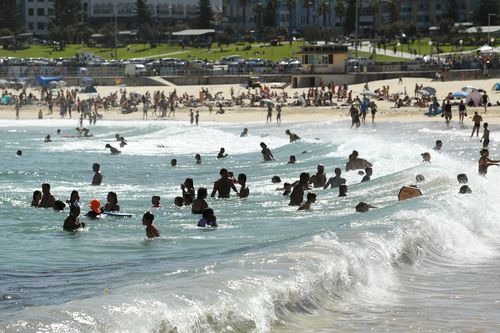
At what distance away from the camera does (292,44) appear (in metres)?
108

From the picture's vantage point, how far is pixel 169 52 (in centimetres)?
10869

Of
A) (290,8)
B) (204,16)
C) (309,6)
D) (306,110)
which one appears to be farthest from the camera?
(290,8)

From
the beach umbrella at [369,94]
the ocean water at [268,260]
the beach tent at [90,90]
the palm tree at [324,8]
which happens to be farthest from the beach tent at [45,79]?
the ocean water at [268,260]

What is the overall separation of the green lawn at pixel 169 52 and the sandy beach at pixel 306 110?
24.5 metres

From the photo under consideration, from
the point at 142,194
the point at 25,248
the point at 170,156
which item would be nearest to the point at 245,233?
the point at 25,248

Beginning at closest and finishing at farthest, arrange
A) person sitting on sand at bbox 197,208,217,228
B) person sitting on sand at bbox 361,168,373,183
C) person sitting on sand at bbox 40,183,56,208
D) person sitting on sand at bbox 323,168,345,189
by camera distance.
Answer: person sitting on sand at bbox 197,208,217,228 < person sitting on sand at bbox 40,183,56,208 < person sitting on sand at bbox 323,168,345,189 < person sitting on sand at bbox 361,168,373,183

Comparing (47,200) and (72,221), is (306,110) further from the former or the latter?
(72,221)

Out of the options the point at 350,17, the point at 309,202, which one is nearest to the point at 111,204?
the point at 309,202

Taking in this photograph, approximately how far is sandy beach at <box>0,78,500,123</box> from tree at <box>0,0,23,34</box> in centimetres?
4436

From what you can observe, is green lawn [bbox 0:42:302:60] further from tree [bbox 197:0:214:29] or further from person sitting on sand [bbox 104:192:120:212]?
person sitting on sand [bbox 104:192:120:212]

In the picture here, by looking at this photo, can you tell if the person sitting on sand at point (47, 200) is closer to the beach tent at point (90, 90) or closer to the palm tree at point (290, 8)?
the beach tent at point (90, 90)

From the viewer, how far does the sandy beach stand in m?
52.9

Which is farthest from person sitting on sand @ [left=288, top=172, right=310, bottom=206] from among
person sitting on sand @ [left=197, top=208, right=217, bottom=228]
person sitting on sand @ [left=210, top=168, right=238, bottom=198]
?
person sitting on sand @ [left=197, top=208, right=217, bottom=228]

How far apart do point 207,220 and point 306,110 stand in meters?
40.9
